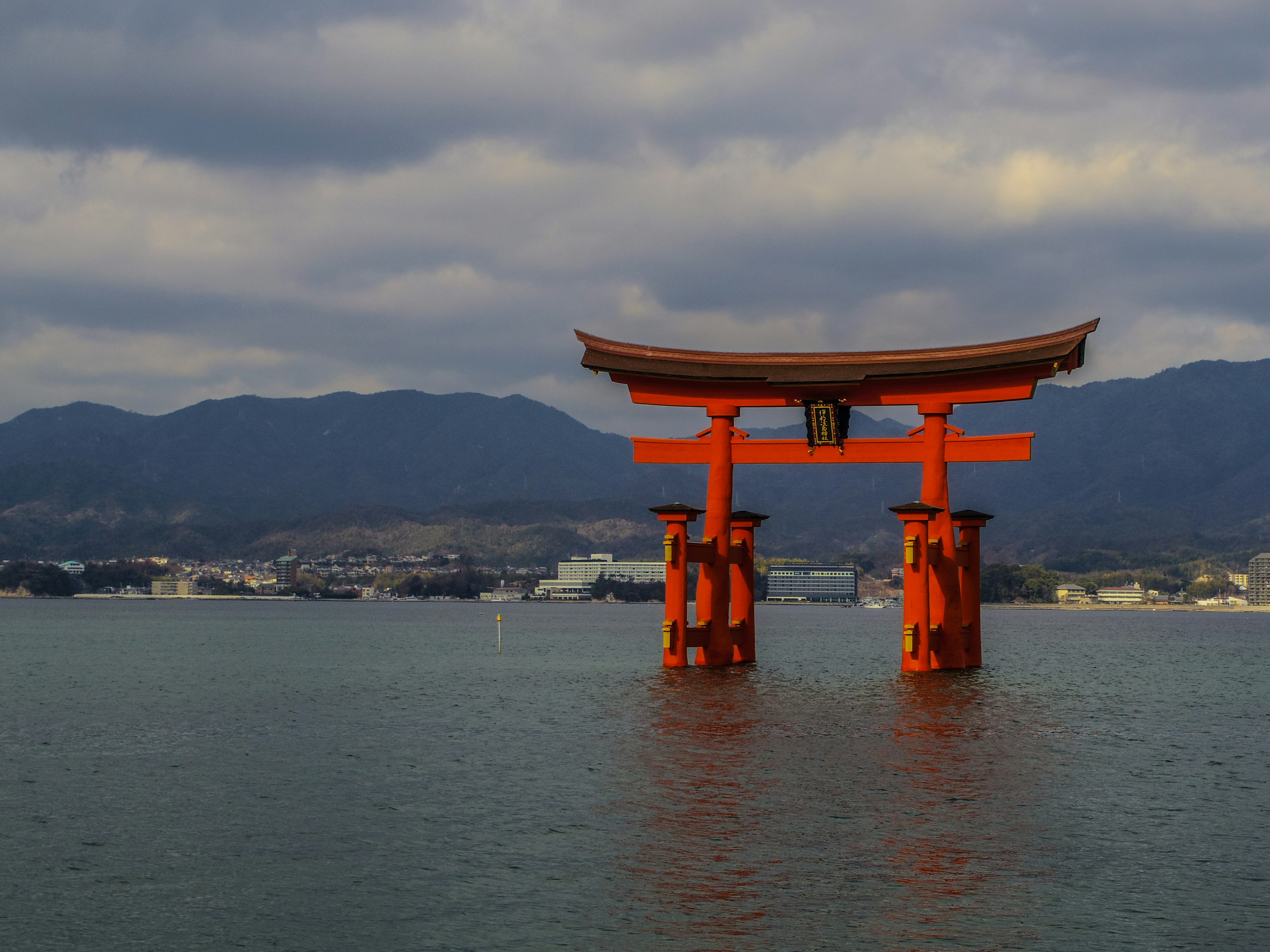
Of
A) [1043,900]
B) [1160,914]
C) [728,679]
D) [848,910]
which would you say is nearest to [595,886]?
[848,910]

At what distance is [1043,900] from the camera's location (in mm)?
15453

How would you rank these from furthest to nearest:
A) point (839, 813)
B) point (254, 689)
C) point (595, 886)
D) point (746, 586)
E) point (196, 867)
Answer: point (254, 689) < point (746, 586) < point (839, 813) < point (196, 867) < point (595, 886)

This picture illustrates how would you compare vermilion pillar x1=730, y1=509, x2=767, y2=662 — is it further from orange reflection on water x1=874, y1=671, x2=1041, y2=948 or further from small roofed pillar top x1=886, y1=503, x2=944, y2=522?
orange reflection on water x1=874, y1=671, x2=1041, y2=948

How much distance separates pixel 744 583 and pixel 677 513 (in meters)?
5.98

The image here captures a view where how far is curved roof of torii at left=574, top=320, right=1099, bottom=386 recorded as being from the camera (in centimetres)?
3928

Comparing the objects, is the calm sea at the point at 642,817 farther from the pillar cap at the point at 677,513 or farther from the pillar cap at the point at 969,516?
the pillar cap at the point at 969,516

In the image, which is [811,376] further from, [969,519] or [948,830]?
[948,830]

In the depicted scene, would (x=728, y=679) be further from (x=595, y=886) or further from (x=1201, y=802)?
(x=595, y=886)

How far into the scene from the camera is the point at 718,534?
1615 inches

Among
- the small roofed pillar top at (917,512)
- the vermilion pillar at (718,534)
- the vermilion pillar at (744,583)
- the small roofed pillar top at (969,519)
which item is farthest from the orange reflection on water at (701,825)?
the small roofed pillar top at (969,519)

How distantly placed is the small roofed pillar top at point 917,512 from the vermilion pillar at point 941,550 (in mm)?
1122

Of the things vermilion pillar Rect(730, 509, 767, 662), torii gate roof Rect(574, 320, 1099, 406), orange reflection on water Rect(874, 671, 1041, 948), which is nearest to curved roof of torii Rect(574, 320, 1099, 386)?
torii gate roof Rect(574, 320, 1099, 406)

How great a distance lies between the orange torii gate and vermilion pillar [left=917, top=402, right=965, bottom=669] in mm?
45

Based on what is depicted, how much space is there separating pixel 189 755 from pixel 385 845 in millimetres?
11997
